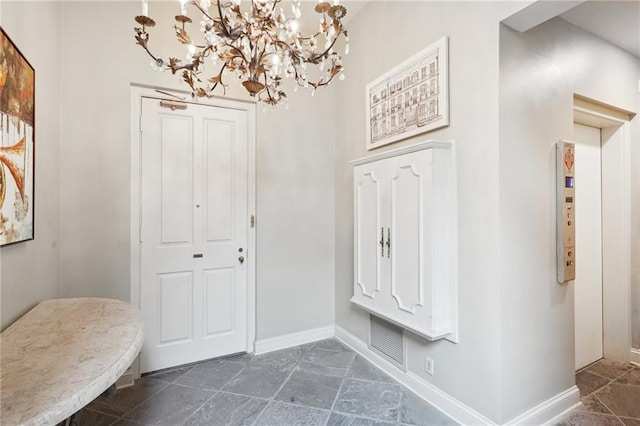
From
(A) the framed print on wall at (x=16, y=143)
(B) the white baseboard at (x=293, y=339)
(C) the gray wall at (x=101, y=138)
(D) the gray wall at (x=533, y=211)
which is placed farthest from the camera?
(B) the white baseboard at (x=293, y=339)

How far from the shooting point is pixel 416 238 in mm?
2088

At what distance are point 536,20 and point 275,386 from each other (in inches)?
116

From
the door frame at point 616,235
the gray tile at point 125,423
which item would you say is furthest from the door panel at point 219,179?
the door frame at point 616,235

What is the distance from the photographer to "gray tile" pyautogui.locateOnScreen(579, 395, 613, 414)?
6.95 feet

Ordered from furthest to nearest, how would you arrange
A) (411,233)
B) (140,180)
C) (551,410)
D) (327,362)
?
(327,362), (140,180), (411,233), (551,410)

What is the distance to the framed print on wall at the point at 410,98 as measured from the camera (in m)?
2.09

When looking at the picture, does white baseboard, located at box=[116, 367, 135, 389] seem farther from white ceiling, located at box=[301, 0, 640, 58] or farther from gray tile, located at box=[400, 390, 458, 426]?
white ceiling, located at box=[301, 0, 640, 58]

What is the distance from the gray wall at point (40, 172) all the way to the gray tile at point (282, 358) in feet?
5.42

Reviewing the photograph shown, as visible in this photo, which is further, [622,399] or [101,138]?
[101,138]

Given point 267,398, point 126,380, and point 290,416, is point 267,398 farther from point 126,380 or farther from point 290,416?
point 126,380

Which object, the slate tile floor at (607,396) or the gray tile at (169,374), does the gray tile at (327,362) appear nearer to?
the gray tile at (169,374)

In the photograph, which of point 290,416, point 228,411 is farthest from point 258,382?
point 290,416

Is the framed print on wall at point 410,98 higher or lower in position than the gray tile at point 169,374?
higher

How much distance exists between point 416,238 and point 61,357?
1864 millimetres
